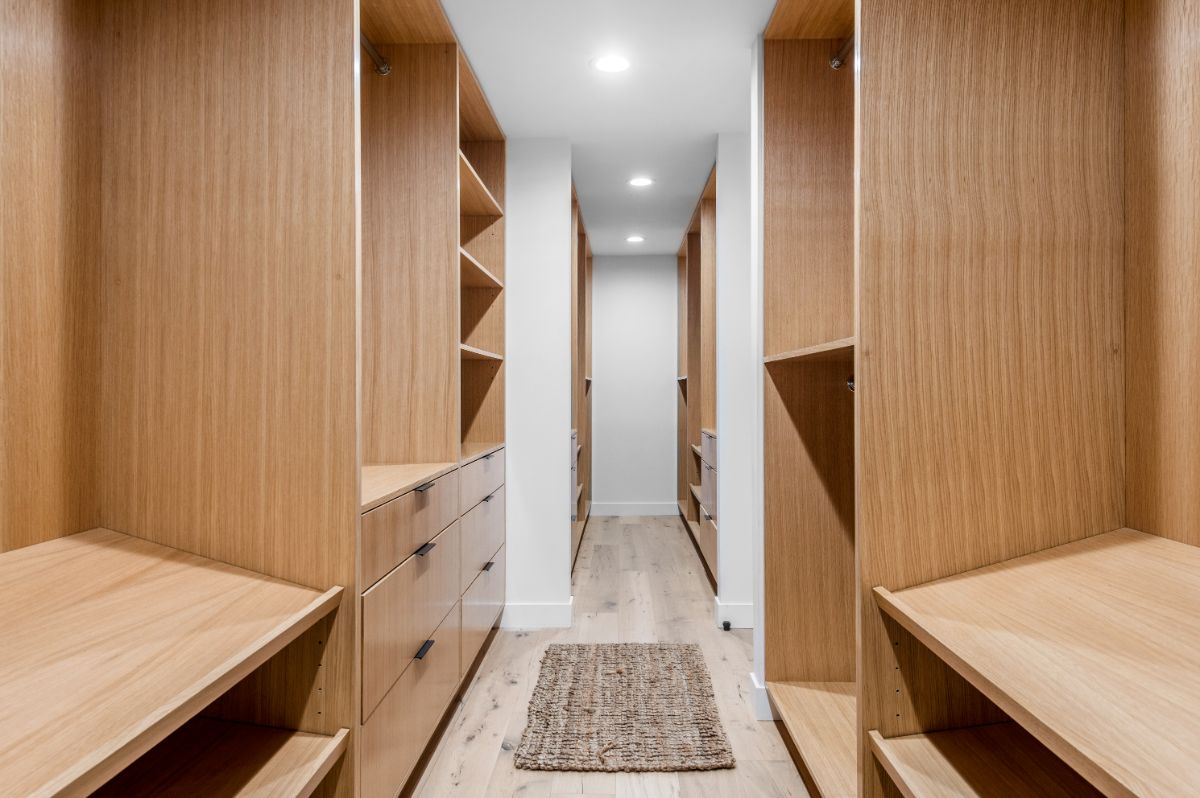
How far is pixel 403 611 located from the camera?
62.2 inches

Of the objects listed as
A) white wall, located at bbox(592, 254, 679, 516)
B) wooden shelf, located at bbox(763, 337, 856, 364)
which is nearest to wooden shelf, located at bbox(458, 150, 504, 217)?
wooden shelf, located at bbox(763, 337, 856, 364)

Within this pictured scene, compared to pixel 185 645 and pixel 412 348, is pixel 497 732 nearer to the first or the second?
pixel 412 348

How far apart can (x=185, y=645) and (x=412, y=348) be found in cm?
134

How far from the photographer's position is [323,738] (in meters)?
1.23

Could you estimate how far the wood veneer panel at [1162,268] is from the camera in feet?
3.30

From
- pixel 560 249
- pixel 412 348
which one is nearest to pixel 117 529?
pixel 412 348

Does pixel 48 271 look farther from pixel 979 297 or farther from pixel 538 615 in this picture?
pixel 538 615

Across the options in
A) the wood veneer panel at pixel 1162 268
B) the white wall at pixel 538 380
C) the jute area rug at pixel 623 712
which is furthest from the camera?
the white wall at pixel 538 380

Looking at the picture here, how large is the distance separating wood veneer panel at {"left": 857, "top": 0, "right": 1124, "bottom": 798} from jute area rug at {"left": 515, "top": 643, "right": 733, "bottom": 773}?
2.60ft

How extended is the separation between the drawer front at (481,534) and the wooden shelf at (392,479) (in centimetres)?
29

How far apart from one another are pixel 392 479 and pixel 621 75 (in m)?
1.66

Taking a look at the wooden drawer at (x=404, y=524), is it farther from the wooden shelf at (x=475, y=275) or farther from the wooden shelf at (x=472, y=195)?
the wooden shelf at (x=472, y=195)

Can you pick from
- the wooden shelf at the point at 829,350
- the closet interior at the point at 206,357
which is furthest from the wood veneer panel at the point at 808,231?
the closet interior at the point at 206,357

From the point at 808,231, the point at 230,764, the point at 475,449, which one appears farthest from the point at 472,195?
the point at 230,764
